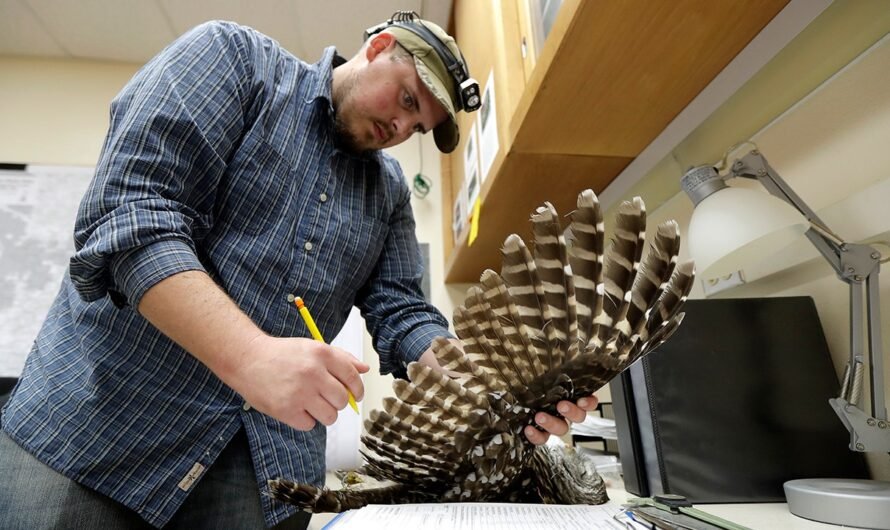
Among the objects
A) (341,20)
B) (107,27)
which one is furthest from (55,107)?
(341,20)

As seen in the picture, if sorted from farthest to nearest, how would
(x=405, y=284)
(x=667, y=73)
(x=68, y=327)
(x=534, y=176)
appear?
1. (x=534, y=176)
2. (x=405, y=284)
3. (x=667, y=73)
4. (x=68, y=327)

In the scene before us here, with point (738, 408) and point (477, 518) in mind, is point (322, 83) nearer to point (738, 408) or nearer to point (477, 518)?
point (477, 518)

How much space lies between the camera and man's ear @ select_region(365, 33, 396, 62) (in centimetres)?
100

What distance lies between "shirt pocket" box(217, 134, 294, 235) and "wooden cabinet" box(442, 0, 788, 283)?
1.59ft

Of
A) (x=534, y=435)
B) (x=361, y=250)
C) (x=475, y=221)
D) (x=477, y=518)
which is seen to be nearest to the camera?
(x=477, y=518)

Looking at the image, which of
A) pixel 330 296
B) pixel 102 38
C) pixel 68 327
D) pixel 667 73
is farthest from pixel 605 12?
pixel 102 38

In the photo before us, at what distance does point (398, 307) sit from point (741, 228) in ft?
2.07

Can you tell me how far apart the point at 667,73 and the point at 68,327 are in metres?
1.06

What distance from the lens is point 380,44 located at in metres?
1.00

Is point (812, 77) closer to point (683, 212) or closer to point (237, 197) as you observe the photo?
point (683, 212)

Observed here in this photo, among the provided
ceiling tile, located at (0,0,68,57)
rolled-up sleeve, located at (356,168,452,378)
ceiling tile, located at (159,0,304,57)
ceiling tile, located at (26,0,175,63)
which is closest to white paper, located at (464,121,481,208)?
rolled-up sleeve, located at (356,168,452,378)

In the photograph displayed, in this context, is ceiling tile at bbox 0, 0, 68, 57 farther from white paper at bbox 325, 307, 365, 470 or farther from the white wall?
white paper at bbox 325, 307, 365, 470

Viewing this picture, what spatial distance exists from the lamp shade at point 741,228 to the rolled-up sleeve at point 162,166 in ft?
2.24

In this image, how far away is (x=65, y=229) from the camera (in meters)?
2.14
